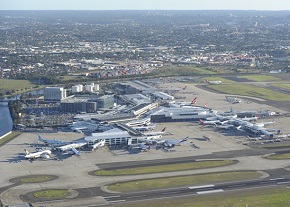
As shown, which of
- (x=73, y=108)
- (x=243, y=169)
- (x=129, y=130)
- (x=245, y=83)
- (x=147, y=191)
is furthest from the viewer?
(x=245, y=83)

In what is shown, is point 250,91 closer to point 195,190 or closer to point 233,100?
point 233,100

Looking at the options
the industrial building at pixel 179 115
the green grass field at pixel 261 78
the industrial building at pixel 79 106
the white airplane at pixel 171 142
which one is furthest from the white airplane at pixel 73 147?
the green grass field at pixel 261 78

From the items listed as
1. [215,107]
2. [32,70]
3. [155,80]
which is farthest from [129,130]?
[32,70]

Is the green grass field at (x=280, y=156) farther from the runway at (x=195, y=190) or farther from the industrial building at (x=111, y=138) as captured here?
the industrial building at (x=111, y=138)

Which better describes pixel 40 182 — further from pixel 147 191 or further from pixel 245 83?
pixel 245 83

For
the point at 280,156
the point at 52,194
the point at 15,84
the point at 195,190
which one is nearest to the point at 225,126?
the point at 280,156

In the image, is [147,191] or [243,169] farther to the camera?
[243,169]

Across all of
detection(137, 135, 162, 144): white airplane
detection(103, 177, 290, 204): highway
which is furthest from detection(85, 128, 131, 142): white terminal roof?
detection(103, 177, 290, 204): highway
